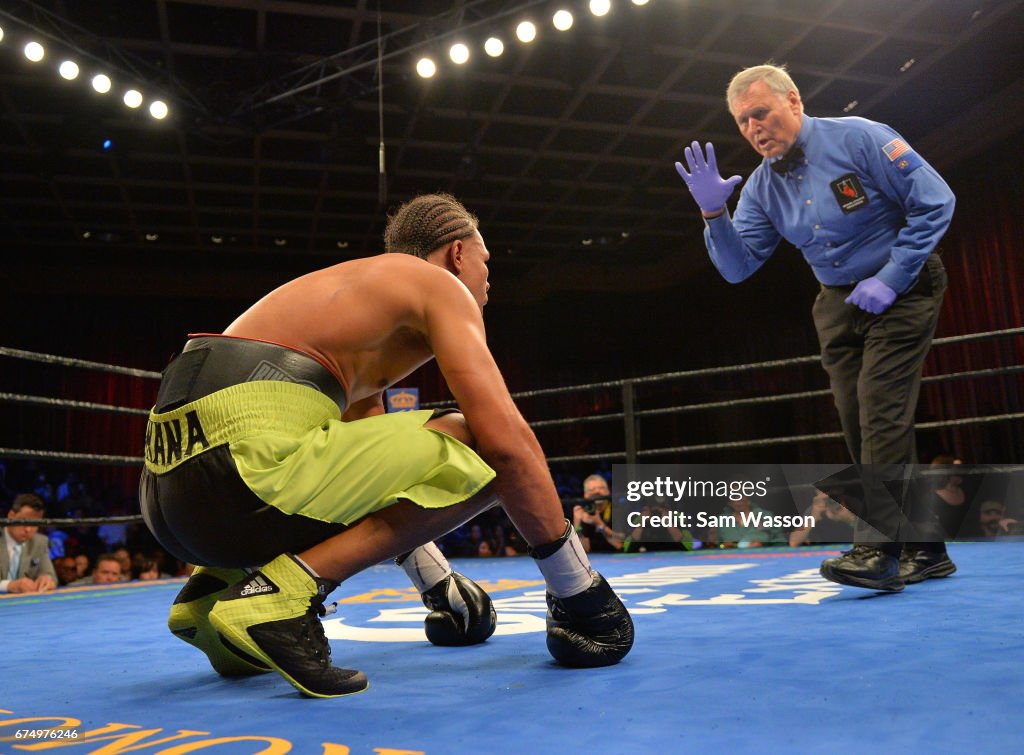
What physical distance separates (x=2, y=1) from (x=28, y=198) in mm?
3289

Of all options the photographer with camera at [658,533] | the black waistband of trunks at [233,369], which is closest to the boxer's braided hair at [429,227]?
the black waistband of trunks at [233,369]

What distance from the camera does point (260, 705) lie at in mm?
958

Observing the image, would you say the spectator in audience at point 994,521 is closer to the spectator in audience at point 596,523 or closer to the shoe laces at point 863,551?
the spectator in audience at point 596,523

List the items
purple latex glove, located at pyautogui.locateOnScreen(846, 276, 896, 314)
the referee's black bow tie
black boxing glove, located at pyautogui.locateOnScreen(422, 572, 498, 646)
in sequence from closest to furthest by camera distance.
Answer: black boxing glove, located at pyautogui.locateOnScreen(422, 572, 498, 646) < purple latex glove, located at pyautogui.locateOnScreen(846, 276, 896, 314) < the referee's black bow tie

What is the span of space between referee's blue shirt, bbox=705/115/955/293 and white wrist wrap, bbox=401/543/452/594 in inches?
45.9

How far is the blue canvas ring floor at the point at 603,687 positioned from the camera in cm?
75

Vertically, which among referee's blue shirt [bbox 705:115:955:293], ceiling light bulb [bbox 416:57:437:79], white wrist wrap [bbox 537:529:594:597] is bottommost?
white wrist wrap [bbox 537:529:594:597]

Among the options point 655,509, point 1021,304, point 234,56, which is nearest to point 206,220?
point 234,56

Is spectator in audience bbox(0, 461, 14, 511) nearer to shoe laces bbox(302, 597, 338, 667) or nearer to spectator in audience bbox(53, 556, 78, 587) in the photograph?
spectator in audience bbox(53, 556, 78, 587)

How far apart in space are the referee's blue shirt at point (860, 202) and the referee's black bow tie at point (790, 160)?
0.01 meters

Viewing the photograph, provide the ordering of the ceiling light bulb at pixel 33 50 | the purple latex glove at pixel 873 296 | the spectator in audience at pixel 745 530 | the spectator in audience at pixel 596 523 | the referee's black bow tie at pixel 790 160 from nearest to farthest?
the purple latex glove at pixel 873 296, the referee's black bow tie at pixel 790 160, the spectator in audience at pixel 745 530, the spectator in audience at pixel 596 523, the ceiling light bulb at pixel 33 50

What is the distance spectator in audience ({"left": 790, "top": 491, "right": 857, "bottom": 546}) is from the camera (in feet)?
11.6

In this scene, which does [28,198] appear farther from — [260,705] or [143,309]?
[260,705]

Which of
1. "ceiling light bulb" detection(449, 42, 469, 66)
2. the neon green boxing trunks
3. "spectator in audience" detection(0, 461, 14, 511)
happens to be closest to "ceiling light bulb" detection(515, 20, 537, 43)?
"ceiling light bulb" detection(449, 42, 469, 66)
